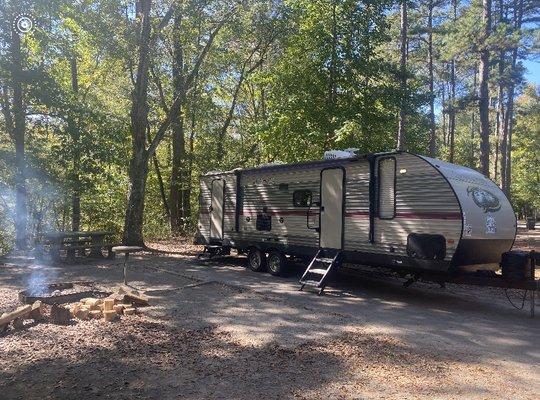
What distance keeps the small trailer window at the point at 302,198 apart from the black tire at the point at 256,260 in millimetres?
1941

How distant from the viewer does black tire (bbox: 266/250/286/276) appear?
39.3 feet

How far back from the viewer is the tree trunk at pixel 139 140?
51.2 ft

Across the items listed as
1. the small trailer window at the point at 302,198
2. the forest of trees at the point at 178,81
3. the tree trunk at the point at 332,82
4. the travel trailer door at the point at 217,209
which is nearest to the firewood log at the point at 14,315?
the small trailer window at the point at 302,198

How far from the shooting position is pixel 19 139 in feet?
49.9

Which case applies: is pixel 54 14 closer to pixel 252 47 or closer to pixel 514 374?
pixel 252 47

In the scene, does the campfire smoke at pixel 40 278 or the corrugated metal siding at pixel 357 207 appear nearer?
the corrugated metal siding at pixel 357 207

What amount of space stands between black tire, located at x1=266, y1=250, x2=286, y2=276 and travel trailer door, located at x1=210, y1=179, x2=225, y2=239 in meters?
2.30

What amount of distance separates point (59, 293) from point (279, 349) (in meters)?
4.76

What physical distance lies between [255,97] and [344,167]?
1651cm

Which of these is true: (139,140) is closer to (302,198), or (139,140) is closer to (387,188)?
(302,198)

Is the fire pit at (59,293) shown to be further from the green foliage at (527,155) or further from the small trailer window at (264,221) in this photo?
the green foliage at (527,155)

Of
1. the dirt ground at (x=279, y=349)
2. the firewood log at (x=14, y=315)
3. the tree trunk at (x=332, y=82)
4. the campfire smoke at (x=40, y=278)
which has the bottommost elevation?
the dirt ground at (x=279, y=349)

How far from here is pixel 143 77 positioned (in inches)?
628

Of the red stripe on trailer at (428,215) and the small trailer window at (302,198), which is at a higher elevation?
the small trailer window at (302,198)
